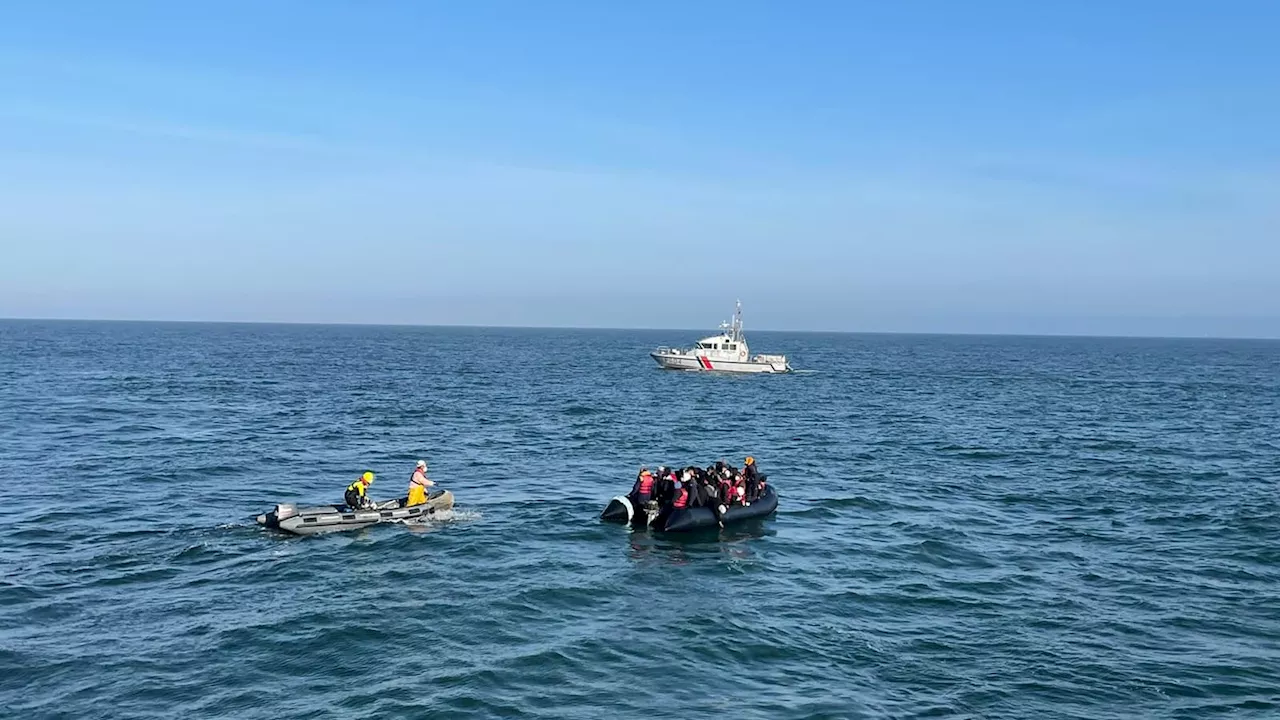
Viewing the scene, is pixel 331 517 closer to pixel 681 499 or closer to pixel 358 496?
pixel 358 496

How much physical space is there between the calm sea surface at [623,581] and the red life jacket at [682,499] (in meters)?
1.00

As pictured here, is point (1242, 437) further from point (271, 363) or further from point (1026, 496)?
point (271, 363)

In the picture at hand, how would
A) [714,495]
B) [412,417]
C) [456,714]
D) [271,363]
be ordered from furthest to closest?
[271,363]
[412,417]
[714,495]
[456,714]

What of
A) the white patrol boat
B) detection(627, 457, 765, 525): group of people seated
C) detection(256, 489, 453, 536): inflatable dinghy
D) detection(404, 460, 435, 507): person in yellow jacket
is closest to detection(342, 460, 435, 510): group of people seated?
detection(404, 460, 435, 507): person in yellow jacket

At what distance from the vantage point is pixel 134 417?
5078cm

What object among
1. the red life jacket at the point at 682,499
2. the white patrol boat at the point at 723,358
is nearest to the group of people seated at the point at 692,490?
the red life jacket at the point at 682,499

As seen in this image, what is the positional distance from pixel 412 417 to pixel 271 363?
5863 cm

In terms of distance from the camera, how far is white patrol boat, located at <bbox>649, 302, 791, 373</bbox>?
312 feet

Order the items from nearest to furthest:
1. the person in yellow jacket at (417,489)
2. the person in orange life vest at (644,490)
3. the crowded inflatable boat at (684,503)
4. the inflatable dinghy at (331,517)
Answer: the inflatable dinghy at (331,517)
the crowded inflatable boat at (684,503)
the person in yellow jacket at (417,489)
the person in orange life vest at (644,490)

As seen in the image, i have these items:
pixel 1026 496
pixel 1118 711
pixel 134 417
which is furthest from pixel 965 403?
pixel 1118 711

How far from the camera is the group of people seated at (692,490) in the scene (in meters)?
26.9

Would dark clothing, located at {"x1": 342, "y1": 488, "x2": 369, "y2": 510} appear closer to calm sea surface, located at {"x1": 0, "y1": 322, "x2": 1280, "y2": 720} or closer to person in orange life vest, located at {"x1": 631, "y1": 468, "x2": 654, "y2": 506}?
calm sea surface, located at {"x1": 0, "y1": 322, "x2": 1280, "y2": 720}

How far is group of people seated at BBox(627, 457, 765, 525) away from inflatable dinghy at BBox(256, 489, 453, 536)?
19.7 ft

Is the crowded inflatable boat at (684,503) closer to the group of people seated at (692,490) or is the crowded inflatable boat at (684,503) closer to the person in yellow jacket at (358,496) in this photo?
the group of people seated at (692,490)
